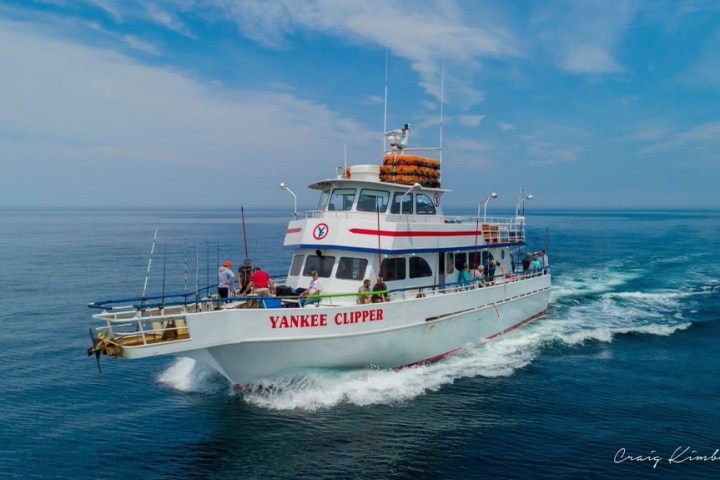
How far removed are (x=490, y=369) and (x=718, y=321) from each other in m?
13.2

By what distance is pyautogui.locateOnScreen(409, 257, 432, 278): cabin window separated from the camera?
17.0 m

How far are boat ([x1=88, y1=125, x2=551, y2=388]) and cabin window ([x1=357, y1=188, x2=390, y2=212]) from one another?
0.03m

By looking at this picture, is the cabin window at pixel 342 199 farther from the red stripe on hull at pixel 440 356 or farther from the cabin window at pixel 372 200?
the red stripe on hull at pixel 440 356

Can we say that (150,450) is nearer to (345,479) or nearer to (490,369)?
A: (345,479)

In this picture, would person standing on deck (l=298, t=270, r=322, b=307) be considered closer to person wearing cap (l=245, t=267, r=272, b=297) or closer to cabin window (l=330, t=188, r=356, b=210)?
person wearing cap (l=245, t=267, r=272, b=297)

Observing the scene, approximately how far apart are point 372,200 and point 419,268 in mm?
2784

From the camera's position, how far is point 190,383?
51.2 ft

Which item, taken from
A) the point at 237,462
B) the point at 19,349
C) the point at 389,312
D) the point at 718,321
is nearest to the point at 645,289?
the point at 718,321

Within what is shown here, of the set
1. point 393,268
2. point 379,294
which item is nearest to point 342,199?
point 393,268

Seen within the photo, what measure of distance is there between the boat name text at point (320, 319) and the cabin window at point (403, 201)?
4179mm

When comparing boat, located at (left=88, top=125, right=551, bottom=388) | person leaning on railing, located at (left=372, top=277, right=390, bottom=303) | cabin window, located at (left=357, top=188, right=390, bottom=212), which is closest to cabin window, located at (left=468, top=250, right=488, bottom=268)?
boat, located at (left=88, top=125, right=551, bottom=388)

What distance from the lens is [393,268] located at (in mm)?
16359

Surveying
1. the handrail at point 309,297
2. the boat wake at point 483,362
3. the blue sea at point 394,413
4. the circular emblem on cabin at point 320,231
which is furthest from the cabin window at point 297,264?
the boat wake at point 483,362

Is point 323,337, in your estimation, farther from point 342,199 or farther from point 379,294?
point 342,199
